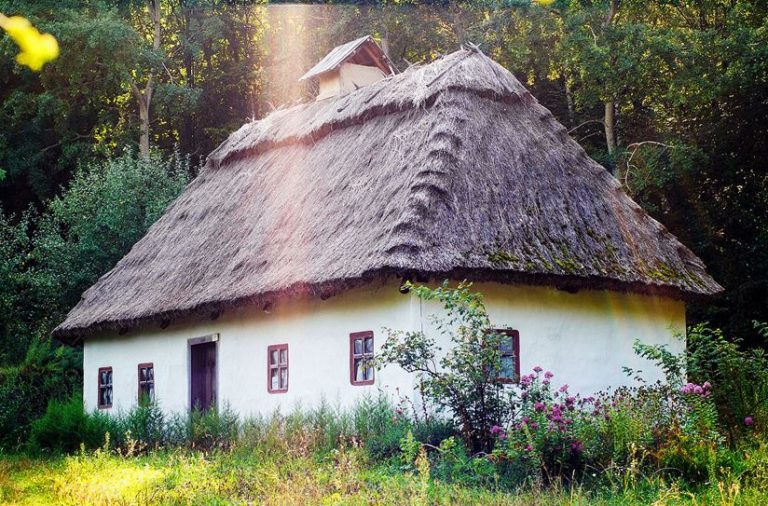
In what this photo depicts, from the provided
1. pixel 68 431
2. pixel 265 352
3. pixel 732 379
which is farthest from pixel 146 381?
pixel 732 379

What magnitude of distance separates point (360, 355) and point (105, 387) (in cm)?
839

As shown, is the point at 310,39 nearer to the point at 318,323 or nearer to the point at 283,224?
the point at 283,224

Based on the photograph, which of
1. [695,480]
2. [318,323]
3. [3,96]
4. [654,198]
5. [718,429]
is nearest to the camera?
[695,480]

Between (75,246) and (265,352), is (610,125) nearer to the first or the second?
(75,246)

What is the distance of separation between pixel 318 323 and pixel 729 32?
13.3m

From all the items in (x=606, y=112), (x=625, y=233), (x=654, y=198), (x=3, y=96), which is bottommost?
(x=625, y=233)

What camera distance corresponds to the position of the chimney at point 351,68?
867 inches

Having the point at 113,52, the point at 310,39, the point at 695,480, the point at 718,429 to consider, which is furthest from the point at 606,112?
the point at 695,480

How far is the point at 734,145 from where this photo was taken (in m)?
24.1

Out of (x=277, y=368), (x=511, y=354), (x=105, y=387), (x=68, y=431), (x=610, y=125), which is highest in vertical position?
(x=610, y=125)

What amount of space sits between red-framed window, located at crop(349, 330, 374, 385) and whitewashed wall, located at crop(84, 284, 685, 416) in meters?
0.09

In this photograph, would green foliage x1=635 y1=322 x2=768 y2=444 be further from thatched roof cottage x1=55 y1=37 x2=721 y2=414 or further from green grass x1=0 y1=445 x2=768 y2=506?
thatched roof cottage x1=55 y1=37 x2=721 y2=414

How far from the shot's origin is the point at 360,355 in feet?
47.3

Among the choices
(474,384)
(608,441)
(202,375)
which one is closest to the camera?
(608,441)
